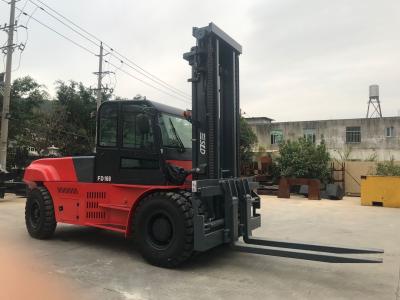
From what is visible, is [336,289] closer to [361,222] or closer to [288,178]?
[361,222]

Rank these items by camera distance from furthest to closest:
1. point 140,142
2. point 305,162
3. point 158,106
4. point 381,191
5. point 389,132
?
point 389,132
point 305,162
point 381,191
point 158,106
point 140,142

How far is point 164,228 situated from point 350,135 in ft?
96.8

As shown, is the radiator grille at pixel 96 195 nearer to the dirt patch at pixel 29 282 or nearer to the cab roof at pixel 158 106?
the dirt patch at pixel 29 282

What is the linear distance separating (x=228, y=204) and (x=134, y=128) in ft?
6.67

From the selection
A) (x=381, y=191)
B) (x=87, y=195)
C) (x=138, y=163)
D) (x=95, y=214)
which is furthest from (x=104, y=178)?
(x=381, y=191)

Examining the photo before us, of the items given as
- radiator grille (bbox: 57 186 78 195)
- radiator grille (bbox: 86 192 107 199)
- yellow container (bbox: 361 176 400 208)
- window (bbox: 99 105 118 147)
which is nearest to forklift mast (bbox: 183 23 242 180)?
window (bbox: 99 105 118 147)

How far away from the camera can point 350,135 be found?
32.9 m

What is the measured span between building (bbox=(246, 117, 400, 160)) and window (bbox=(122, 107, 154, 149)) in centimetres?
2422

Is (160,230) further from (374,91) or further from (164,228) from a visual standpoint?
(374,91)

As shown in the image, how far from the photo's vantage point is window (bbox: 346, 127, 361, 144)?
3269 cm

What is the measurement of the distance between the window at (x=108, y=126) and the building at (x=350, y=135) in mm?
23965

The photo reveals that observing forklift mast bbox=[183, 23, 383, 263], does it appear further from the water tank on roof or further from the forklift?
the water tank on roof

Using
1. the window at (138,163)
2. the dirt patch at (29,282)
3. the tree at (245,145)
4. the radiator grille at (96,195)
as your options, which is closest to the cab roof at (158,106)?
the window at (138,163)

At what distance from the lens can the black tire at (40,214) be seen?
818 centimetres
